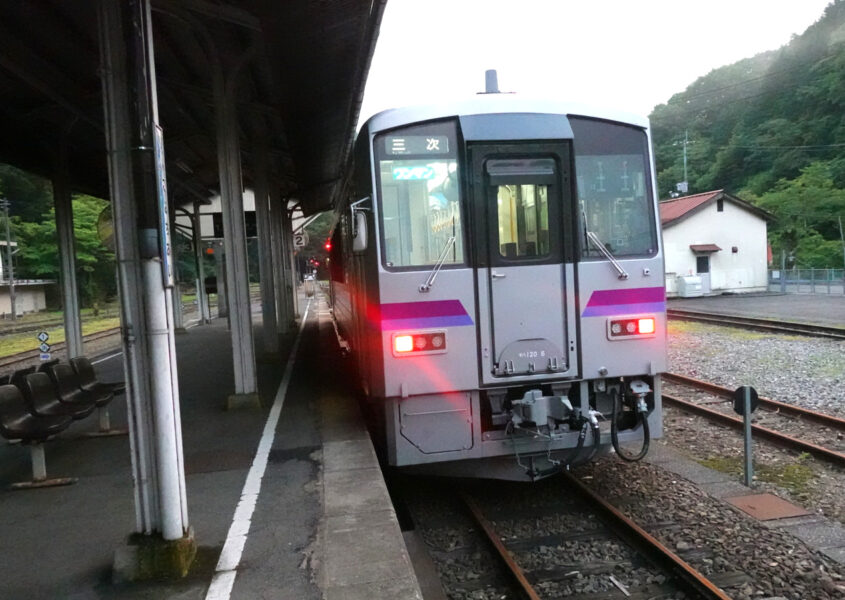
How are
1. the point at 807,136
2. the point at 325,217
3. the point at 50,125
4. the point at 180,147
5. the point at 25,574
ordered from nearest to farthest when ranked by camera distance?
the point at 25,574 < the point at 50,125 < the point at 180,147 < the point at 807,136 < the point at 325,217

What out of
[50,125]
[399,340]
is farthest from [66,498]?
[50,125]

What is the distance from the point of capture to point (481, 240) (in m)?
5.41

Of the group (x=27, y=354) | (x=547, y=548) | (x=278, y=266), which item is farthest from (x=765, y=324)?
(x=27, y=354)

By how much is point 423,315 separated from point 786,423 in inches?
225

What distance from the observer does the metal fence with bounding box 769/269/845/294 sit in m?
31.0

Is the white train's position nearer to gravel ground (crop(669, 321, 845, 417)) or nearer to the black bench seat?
the black bench seat

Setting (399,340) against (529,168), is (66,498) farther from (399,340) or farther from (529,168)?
(529,168)

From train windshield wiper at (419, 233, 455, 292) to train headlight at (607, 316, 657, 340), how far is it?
1514 millimetres

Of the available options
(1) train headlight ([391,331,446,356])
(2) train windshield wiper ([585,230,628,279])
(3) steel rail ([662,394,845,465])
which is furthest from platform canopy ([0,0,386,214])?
(3) steel rail ([662,394,845,465])

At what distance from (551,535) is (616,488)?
3.86 ft

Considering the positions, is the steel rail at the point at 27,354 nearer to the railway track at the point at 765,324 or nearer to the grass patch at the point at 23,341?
the grass patch at the point at 23,341

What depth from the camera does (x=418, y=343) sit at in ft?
17.4

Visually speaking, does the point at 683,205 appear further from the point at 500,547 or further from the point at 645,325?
the point at 500,547

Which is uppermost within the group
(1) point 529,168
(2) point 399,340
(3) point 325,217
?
(3) point 325,217
